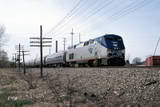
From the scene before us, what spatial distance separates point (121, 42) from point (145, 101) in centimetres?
1661

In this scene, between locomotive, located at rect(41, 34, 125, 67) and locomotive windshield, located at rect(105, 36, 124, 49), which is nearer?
locomotive, located at rect(41, 34, 125, 67)

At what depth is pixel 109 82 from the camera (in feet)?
42.2

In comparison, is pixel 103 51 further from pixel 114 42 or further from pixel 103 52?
pixel 114 42

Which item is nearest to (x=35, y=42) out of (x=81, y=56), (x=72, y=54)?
(x=72, y=54)

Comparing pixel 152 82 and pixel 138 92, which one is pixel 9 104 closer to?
pixel 138 92

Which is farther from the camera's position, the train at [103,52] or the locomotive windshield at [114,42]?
the locomotive windshield at [114,42]

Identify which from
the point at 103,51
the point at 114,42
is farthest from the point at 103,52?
the point at 114,42

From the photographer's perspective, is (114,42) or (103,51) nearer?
(103,51)

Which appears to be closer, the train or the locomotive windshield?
the train

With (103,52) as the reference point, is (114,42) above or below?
above

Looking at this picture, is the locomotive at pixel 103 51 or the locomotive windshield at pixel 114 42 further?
the locomotive windshield at pixel 114 42

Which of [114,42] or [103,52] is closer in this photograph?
[103,52]

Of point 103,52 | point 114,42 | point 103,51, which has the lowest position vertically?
point 103,52

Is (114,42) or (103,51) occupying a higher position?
(114,42)
